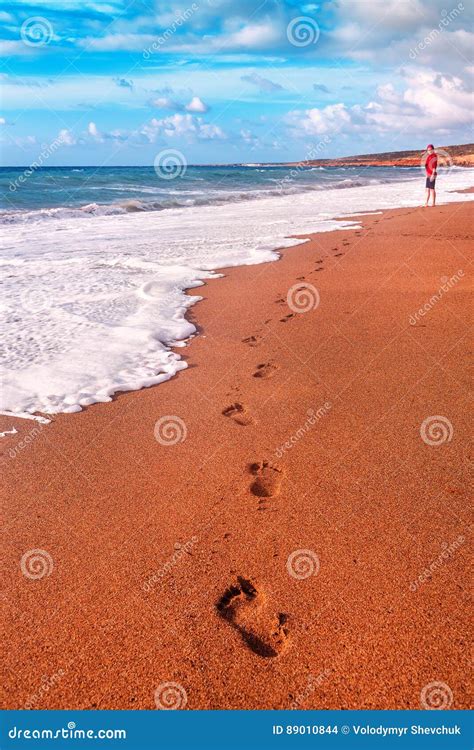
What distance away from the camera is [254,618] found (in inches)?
89.9

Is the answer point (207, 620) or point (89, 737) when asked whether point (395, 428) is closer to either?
point (207, 620)

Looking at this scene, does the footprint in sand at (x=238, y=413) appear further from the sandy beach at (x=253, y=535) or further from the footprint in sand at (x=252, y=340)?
the footprint in sand at (x=252, y=340)

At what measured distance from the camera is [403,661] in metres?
2.05

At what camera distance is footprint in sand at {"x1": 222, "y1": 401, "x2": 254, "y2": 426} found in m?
3.99

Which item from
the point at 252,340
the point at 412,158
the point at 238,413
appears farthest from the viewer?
the point at 412,158

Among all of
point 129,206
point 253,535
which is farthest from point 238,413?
point 129,206

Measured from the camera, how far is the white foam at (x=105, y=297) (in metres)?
4.79

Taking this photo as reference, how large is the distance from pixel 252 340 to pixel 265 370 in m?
0.86

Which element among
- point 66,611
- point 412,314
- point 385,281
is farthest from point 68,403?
point 385,281

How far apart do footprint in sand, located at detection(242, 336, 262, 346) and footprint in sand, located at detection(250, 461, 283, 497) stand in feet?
7.54

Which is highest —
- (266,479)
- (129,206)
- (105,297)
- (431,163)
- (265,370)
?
(431,163)

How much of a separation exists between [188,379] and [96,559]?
2275 mm

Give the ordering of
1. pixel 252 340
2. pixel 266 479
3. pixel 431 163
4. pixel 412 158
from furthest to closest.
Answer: pixel 412 158 → pixel 431 163 → pixel 252 340 → pixel 266 479

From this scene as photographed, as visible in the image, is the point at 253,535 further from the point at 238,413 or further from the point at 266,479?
the point at 238,413
